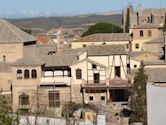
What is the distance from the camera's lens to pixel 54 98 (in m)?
29.1

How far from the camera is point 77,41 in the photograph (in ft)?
164

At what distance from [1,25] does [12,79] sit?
23.6ft

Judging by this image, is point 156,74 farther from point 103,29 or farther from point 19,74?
point 103,29

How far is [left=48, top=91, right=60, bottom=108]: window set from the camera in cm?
2900

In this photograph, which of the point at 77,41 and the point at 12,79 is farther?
the point at 77,41

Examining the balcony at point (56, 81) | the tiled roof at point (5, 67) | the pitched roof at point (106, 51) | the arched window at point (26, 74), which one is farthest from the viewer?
the tiled roof at point (5, 67)

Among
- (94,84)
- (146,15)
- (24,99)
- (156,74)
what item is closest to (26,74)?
(24,99)

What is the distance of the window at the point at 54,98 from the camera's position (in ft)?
95.1

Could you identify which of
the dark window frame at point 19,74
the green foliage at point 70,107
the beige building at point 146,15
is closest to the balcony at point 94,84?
the green foliage at point 70,107

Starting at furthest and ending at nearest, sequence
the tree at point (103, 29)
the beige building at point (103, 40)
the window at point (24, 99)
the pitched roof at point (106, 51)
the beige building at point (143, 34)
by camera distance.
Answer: the tree at point (103, 29)
the beige building at point (143, 34)
the beige building at point (103, 40)
the pitched roof at point (106, 51)
the window at point (24, 99)

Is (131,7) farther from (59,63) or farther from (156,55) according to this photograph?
(59,63)

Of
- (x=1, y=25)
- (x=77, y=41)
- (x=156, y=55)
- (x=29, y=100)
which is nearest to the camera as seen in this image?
(x=29, y=100)

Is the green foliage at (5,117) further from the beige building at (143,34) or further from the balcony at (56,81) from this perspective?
the beige building at (143,34)

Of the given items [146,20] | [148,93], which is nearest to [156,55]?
[146,20]
